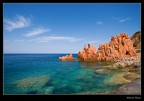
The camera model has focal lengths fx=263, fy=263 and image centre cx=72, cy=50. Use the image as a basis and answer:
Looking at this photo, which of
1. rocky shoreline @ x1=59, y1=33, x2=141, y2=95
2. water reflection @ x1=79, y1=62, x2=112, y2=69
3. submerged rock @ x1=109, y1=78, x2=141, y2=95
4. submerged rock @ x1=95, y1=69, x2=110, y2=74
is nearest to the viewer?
submerged rock @ x1=109, y1=78, x2=141, y2=95

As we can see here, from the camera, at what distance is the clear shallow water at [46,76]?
5.88 meters

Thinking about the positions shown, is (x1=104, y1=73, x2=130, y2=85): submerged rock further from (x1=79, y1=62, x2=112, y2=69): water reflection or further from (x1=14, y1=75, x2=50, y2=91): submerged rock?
(x1=14, y1=75, x2=50, y2=91): submerged rock

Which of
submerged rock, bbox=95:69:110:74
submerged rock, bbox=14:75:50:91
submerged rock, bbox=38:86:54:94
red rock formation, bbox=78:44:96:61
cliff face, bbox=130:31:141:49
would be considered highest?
cliff face, bbox=130:31:141:49

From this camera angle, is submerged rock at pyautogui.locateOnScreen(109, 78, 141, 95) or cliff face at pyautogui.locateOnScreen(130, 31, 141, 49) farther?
cliff face at pyautogui.locateOnScreen(130, 31, 141, 49)

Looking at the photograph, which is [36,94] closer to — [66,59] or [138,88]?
[66,59]

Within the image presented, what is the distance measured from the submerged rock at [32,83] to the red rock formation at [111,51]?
1035 mm

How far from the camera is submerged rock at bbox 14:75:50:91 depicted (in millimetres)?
5930

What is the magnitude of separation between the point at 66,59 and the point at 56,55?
0.27 metres

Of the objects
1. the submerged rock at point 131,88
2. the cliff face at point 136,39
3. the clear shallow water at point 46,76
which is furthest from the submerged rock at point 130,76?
the cliff face at point 136,39

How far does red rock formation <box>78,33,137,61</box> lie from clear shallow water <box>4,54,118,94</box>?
0.39 meters

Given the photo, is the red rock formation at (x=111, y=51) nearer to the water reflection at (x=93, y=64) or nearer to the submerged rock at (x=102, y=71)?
the water reflection at (x=93, y=64)

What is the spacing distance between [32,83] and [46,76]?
36 centimetres

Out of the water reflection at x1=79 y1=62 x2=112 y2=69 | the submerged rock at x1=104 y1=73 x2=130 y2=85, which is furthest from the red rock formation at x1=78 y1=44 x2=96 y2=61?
the submerged rock at x1=104 y1=73 x2=130 y2=85

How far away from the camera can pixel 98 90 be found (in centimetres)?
587
